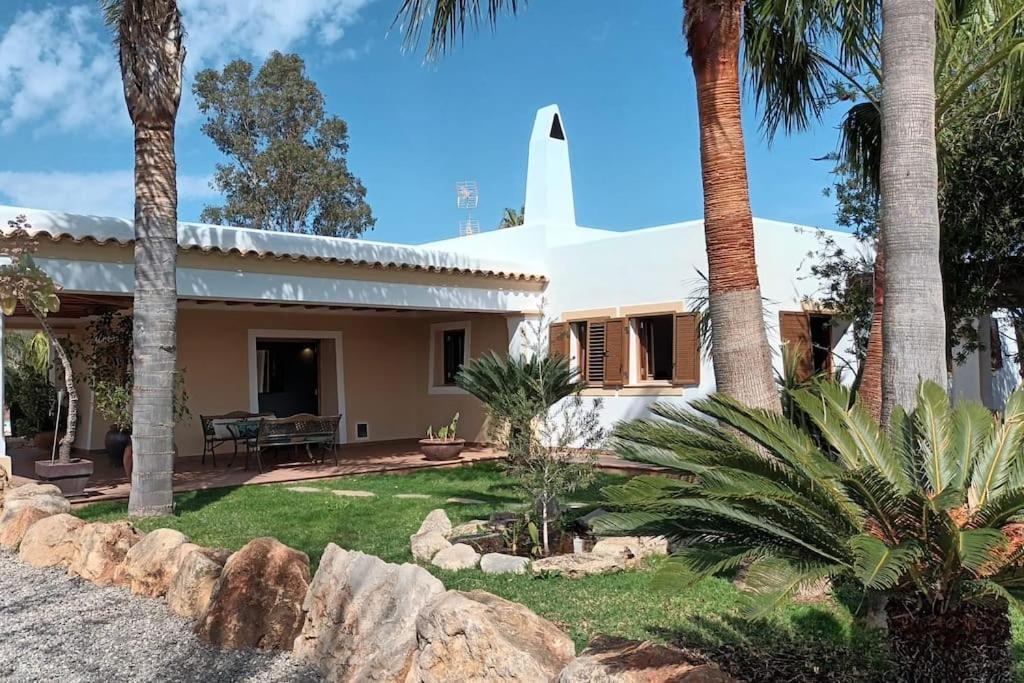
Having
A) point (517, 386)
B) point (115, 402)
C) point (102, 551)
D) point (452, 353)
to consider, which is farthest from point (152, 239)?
point (452, 353)

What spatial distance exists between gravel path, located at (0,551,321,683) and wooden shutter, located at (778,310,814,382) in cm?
913

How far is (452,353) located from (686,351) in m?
6.03

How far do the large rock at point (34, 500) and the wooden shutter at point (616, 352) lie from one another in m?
7.82

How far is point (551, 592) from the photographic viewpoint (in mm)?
5102

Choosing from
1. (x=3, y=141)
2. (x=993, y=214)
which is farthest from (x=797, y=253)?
(x=3, y=141)

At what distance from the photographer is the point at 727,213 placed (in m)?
5.56

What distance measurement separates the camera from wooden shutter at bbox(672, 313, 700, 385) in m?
11.8

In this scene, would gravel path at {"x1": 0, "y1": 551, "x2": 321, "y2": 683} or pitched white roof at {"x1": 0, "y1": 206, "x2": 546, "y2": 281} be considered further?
pitched white roof at {"x1": 0, "y1": 206, "x2": 546, "y2": 281}

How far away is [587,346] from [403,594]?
968cm

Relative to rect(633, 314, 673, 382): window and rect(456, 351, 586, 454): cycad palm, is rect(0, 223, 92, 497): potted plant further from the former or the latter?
rect(633, 314, 673, 382): window

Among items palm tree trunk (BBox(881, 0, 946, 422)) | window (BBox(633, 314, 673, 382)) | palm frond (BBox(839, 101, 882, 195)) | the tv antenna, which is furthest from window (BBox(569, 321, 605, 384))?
the tv antenna

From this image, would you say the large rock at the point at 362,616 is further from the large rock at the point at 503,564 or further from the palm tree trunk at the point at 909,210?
the palm tree trunk at the point at 909,210

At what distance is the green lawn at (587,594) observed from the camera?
12.9 feet

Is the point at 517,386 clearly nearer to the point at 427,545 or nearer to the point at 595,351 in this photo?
the point at 427,545
